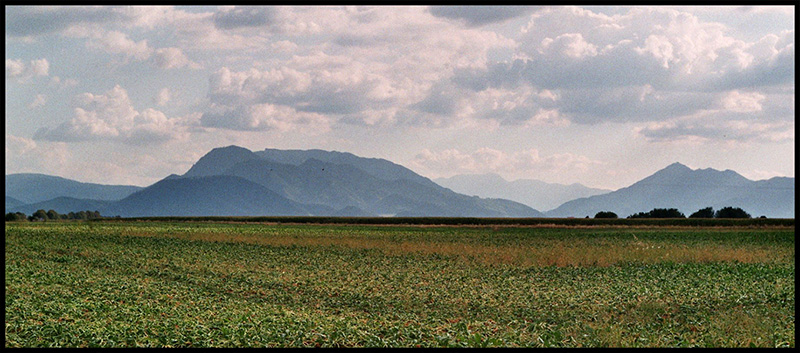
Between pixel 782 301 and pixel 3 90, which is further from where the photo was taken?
pixel 782 301

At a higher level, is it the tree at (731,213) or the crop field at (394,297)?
the tree at (731,213)

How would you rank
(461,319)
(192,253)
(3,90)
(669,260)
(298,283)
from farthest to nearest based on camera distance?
1. (192,253)
2. (669,260)
3. (298,283)
4. (461,319)
5. (3,90)

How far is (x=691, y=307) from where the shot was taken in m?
24.3

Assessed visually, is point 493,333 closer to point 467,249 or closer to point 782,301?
point 782,301

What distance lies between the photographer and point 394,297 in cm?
2767

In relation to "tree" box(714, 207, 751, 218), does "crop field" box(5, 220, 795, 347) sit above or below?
below

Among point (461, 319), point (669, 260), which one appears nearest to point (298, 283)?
point (461, 319)

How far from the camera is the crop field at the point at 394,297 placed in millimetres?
18594

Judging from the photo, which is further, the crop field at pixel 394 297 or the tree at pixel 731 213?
the tree at pixel 731 213

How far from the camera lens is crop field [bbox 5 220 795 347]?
61.0 feet

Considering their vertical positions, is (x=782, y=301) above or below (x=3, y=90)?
below

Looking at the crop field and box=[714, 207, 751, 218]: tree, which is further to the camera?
box=[714, 207, 751, 218]: tree

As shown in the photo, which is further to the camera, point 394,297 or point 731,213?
point 731,213

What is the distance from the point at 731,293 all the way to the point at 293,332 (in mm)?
19890
